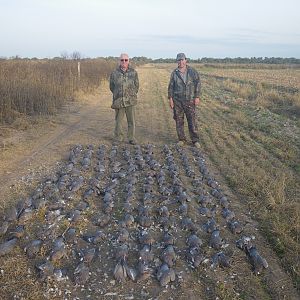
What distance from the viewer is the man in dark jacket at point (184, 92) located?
9664mm

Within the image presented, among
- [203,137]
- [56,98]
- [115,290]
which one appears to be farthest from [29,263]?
[56,98]

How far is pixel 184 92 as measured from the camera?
9.76m

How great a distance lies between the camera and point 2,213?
584cm

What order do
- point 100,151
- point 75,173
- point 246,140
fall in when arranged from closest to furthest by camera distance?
point 75,173 < point 100,151 < point 246,140

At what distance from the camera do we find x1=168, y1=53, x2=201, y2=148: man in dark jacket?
9664 millimetres

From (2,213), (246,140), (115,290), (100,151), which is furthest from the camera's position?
(246,140)

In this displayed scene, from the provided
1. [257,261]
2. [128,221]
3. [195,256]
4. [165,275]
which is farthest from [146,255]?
[257,261]

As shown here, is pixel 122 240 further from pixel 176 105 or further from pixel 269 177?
pixel 176 105

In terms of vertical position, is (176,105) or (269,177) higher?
(176,105)

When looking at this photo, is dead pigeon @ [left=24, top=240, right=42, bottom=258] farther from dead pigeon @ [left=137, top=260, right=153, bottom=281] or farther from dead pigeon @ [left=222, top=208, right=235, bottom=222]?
dead pigeon @ [left=222, top=208, right=235, bottom=222]

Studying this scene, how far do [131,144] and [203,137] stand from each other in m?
2.19

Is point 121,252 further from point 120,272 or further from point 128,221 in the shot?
point 128,221

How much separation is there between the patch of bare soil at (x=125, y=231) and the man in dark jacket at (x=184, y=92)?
103 cm

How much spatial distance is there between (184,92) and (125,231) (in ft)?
17.5
